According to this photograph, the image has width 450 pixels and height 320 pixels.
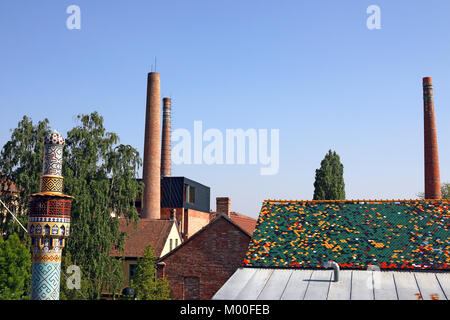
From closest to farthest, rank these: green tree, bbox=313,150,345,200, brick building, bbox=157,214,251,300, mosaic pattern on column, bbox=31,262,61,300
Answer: mosaic pattern on column, bbox=31,262,61,300 → brick building, bbox=157,214,251,300 → green tree, bbox=313,150,345,200

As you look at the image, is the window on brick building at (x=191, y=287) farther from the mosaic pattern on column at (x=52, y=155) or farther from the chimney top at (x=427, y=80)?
the chimney top at (x=427, y=80)

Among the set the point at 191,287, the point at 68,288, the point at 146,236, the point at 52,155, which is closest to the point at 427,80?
the point at 146,236

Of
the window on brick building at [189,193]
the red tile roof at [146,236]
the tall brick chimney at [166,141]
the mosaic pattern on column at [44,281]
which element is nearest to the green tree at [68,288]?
the red tile roof at [146,236]

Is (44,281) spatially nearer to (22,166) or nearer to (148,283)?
(148,283)

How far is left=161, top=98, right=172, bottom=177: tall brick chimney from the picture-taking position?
2162 inches

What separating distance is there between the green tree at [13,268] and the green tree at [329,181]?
32174 mm

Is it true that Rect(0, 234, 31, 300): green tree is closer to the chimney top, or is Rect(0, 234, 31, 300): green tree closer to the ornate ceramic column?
the ornate ceramic column

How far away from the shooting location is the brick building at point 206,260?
91.6ft

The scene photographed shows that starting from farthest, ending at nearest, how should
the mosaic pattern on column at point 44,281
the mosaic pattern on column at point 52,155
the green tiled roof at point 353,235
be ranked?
the mosaic pattern on column at point 52,155
the mosaic pattern on column at point 44,281
the green tiled roof at point 353,235

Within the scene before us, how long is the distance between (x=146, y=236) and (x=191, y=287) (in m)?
11.8

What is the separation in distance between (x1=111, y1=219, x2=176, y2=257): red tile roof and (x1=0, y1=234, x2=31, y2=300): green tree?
1068cm

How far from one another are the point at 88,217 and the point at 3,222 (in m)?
5.90

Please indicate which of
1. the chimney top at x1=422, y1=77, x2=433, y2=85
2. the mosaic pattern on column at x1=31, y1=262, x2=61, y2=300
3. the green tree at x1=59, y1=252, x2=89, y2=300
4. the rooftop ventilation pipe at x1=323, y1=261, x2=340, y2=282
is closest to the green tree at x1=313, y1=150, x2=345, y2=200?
the chimney top at x1=422, y1=77, x2=433, y2=85

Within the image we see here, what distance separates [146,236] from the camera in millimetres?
39594
